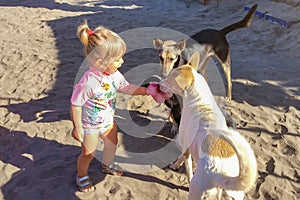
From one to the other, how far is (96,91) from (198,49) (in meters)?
2.55

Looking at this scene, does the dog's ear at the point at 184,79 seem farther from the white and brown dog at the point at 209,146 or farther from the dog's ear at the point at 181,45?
the dog's ear at the point at 181,45

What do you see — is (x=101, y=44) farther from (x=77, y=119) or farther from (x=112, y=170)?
(x=112, y=170)

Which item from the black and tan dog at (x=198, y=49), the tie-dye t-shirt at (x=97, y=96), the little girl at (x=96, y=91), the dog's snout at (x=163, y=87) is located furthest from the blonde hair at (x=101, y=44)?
the black and tan dog at (x=198, y=49)

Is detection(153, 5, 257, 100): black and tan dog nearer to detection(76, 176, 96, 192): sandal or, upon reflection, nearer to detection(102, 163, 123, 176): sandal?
detection(102, 163, 123, 176): sandal

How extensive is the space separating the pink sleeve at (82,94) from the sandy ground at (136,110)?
39.0 inches

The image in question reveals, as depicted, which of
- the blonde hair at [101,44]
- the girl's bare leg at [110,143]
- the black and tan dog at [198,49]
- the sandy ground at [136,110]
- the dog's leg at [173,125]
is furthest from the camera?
the black and tan dog at [198,49]

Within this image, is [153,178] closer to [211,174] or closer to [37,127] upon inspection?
[211,174]

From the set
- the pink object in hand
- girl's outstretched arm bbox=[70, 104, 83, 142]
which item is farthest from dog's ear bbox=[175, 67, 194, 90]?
girl's outstretched arm bbox=[70, 104, 83, 142]

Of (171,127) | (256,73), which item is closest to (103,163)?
(171,127)

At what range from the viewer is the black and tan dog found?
4.74 metres

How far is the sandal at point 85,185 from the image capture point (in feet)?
11.0

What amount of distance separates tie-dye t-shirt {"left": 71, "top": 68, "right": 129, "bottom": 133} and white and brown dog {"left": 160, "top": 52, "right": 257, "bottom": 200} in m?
0.44

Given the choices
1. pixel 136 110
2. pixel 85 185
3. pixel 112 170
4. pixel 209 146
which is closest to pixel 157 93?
pixel 209 146

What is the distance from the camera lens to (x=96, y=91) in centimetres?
295
